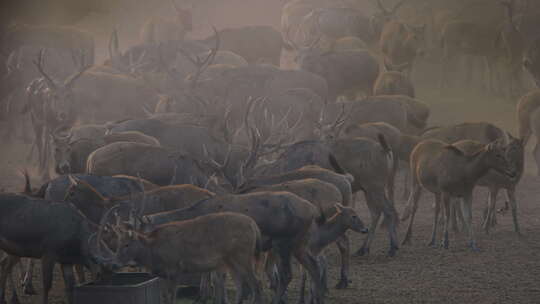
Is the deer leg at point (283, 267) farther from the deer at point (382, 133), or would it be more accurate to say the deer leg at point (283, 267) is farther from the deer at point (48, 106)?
the deer at point (48, 106)

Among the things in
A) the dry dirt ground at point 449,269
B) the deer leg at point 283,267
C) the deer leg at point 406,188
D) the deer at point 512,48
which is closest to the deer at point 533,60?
the deer at point 512,48

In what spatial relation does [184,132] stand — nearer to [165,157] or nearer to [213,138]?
[213,138]

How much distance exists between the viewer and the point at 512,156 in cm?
1270

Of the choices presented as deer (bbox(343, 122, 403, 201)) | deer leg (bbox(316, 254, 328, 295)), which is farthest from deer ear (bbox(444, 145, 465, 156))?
deer leg (bbox(316, 254, 328, 295))

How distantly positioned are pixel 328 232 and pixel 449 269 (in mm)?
2154

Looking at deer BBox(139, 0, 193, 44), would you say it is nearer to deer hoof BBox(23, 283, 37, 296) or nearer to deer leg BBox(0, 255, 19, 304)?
deer hoof BBox(23, 283, 37, 296)

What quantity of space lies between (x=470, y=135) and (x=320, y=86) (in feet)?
13.3

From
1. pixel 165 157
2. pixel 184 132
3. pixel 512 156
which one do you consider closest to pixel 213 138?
pixel 184 132

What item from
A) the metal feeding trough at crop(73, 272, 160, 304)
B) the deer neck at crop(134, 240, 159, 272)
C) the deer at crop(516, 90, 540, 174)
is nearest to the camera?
the metal feeding trough at crop(73, 272, 160, 304)

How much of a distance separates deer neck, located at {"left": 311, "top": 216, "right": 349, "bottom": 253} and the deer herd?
0.04ft

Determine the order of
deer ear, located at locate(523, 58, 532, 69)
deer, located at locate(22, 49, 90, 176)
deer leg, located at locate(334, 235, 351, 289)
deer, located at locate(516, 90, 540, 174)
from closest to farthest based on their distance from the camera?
deer leg, located at locate(334, 235, 351, 289)
deer, located at locate(22, 49, 90, 176)
deer, located at locate(516, 90, 540, 174)
deer ear, located at locate(523, 58, 532, 69)

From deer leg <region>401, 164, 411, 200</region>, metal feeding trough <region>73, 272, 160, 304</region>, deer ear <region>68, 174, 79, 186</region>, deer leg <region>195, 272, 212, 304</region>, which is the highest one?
deer ear <region>68, 174, 79, 186</region>

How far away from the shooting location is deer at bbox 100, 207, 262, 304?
8.21m

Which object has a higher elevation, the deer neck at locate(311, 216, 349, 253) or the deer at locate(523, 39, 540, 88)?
the deer neck at locate(311, 216, 349, 253)
